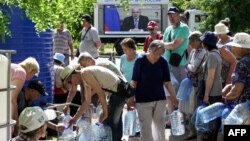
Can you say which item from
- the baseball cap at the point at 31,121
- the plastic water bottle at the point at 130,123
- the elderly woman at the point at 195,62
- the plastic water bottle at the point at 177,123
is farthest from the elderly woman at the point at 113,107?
the baseball cap at the point at 31,121

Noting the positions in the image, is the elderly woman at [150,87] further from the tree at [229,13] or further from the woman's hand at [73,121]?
the tree at [229,13]

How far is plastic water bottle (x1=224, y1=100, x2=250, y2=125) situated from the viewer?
7.57 meters

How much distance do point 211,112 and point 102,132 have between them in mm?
1509

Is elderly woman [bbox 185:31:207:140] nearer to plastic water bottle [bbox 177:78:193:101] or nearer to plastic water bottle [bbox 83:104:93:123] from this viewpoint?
plastic water bottle [bbox 177:78:193:101]

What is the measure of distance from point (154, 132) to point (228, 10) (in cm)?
1969

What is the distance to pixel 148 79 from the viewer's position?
8766 mm

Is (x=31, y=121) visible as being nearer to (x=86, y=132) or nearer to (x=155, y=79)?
(x=86, y=132)

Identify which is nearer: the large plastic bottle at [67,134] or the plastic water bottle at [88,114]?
the large plastic bottle at [67,134]

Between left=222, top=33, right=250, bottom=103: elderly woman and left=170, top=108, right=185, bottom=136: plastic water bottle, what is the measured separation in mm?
1935

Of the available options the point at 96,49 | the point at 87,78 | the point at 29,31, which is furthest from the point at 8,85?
the point at 96,49

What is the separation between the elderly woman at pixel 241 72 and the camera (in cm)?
754

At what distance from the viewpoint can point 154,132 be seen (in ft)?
30.2

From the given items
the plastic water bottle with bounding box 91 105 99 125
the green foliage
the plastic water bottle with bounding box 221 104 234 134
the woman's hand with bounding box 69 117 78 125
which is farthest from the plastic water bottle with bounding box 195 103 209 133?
the green foliage

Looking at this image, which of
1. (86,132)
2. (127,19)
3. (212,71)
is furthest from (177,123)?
(127,19)
